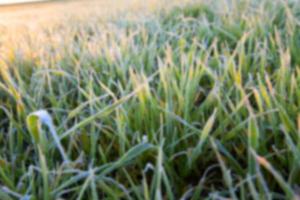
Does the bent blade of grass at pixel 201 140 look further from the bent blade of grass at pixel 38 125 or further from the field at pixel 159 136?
the bent blade of grass at pixel 38 125

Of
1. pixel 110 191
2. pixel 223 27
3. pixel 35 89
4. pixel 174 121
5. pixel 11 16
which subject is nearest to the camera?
pixel 110 191

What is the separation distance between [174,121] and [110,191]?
0.46ft

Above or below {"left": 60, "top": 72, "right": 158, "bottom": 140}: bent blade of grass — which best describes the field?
below

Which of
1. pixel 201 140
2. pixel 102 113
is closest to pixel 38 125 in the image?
pixel 102 113

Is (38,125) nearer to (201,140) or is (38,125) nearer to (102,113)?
(102,113)

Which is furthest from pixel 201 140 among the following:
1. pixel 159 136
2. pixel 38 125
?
pixel 38 125

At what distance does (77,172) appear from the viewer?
1.52 feet

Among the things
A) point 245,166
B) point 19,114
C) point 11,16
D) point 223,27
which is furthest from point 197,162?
point 11,16

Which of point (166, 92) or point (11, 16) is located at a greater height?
point (166, 92)

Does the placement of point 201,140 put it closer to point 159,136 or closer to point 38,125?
point 159,136

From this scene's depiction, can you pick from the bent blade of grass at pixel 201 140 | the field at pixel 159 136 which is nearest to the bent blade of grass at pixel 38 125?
the field at pixel 159 136

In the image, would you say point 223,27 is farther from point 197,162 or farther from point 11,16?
point 11,16

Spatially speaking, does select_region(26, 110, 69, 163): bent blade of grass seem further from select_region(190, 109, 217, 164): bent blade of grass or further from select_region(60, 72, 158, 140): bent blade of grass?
select_region(190, 109, 217, 164): bent blade of grass

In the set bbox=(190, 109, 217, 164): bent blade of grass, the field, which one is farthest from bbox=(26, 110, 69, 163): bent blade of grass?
Result: bbox=(190, 109, 217, 164): bent blade of grass
